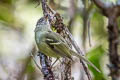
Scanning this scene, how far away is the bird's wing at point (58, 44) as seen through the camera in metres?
2.29

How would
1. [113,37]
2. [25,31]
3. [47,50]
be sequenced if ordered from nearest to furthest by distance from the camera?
[47,50] < [113,37] < [25,31]

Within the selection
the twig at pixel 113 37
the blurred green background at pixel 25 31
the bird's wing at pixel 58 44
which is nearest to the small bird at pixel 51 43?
the bird's wing at pixel 58 44

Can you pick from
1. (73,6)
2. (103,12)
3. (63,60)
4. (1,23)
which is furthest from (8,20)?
(63,60)

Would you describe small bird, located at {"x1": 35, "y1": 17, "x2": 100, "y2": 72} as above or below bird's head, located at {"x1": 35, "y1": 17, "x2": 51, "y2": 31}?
below

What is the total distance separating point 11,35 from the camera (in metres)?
4.66

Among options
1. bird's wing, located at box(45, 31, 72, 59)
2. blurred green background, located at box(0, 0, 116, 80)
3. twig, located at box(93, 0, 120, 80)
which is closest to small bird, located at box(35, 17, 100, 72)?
bird's wing, located at box(45, 31, 72, 59)

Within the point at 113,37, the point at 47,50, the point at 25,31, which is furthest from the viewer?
the point at 25,31

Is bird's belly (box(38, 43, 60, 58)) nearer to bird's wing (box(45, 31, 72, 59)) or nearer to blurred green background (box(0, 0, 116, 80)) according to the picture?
bird's wing (box(45, 31, 72, 59))

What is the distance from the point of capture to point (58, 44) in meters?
2.33

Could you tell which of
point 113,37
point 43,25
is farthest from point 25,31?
point 43,25

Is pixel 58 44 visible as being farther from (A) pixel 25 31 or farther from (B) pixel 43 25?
(A) pixel 25 31

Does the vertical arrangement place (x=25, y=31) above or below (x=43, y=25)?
below

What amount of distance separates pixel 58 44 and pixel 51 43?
2.3 inches

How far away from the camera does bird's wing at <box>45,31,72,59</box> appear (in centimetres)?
229
